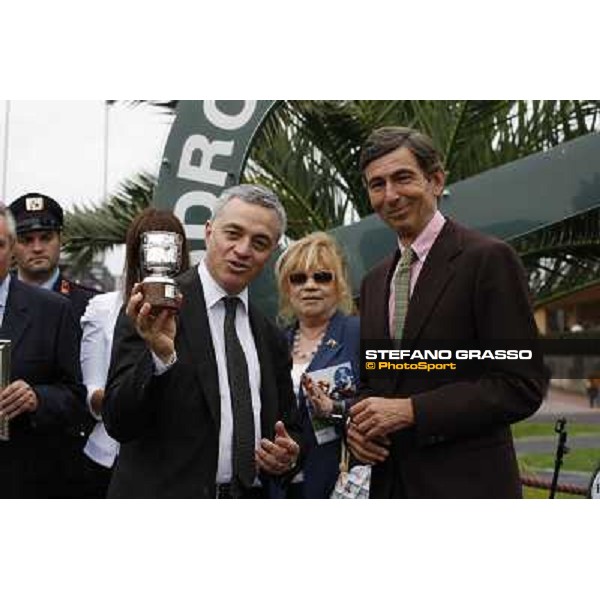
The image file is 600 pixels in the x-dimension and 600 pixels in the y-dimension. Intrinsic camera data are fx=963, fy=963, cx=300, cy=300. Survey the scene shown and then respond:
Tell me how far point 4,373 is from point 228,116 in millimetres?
1233

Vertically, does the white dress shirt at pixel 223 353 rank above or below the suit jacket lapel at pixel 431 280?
below

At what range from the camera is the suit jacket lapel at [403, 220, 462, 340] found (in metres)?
3.30

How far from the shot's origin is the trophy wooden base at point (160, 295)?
2715mm

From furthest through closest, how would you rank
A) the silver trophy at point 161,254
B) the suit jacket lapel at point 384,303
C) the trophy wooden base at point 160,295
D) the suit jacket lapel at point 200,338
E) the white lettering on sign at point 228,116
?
1. the white lettering on sign at point 228,116
2. the suit jacket lapel at point 384,303
3. the silver trophy at point 161,254
4. the suit jacket lapel at point 200,338
5. the trophy wooden base at point 160,295

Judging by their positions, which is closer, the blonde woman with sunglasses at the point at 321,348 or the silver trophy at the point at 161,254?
the silver trophy at the point at 161,254

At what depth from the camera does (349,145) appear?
11.7 feet

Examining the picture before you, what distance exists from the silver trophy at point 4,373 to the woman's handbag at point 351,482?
1.20m

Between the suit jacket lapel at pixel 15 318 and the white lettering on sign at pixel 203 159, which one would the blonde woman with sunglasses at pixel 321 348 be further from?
the suit jacket lapel at pixel 15 318

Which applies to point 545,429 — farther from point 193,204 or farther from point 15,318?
point 15,318

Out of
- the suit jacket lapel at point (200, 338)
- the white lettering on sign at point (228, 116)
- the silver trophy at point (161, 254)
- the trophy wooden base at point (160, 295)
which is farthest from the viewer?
the white lettering on sign at point (228, 116)

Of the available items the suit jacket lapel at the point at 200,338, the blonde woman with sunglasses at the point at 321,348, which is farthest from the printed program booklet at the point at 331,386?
the suit jacket lapel at the point at 200,338

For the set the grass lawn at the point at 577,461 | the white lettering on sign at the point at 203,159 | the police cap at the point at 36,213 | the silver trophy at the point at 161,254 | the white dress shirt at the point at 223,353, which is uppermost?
the white lettering on sign at the point at 203,159

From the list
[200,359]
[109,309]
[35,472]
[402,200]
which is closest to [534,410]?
[402,200]
